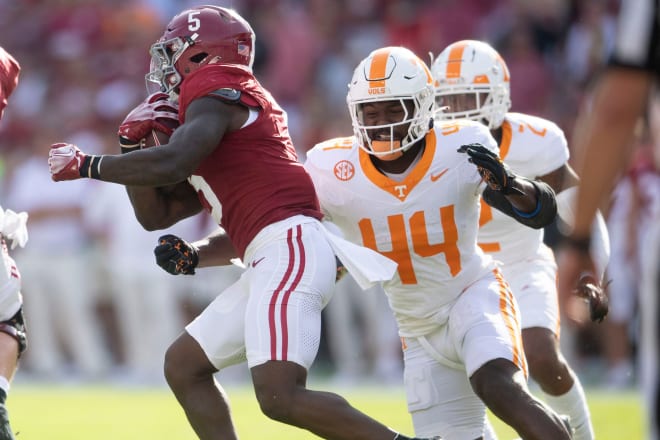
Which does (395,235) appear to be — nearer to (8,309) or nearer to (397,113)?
(397,113)

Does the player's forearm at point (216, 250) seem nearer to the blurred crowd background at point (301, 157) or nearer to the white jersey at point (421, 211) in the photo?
the white jersey at point (421, 211)

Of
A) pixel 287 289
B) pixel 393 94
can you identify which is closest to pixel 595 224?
pixel 393 94

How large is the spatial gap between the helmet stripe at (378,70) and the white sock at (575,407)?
69.9 inches

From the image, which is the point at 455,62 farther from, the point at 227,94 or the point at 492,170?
the point at 227,94

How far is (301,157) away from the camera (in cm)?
1141

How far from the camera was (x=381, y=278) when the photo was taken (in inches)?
183

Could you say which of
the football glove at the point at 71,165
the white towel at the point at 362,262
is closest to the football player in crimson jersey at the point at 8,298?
the football glove at the point at 71,165

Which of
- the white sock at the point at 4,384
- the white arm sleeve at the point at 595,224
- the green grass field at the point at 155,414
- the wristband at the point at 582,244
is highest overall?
the wristband at the point at 582,244

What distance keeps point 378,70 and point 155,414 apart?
16.1 ft

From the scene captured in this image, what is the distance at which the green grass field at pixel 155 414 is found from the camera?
7.85m

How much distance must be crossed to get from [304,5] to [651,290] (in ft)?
33.9

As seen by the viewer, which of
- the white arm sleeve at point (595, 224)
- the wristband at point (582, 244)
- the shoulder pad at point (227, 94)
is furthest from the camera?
the white arm sleeve at point (595, 224)

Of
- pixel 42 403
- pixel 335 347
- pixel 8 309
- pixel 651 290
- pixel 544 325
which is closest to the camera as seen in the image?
pixel 651 290

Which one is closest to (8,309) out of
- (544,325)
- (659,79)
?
(544,325)
